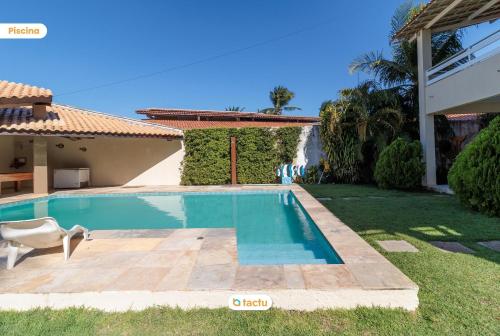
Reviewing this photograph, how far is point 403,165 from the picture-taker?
11.4 metres

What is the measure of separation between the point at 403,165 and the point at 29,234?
11.7 metres

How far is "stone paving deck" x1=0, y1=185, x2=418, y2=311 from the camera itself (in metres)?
3.07

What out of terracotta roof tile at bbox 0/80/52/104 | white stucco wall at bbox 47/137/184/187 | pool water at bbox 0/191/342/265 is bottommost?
pool water at bbox 0/191/342/265

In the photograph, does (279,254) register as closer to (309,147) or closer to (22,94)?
(309,147)

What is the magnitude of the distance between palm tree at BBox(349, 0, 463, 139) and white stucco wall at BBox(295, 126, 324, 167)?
12.1 feet

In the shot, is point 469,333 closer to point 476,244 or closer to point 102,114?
point 476,244

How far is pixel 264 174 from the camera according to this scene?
51.7ft

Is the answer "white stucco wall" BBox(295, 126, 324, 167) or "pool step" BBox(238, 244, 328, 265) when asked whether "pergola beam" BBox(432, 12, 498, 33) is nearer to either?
"white stucco wall" BBox(295, 126, 324, 167)

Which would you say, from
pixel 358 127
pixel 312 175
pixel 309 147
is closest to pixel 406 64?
pixel 358 127

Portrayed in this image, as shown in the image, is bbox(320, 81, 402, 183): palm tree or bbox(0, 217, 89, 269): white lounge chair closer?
bbox(0, 217, 89, 269): white lounge chair

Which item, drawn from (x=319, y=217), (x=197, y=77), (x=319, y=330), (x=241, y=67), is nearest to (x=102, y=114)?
(x=197, y=77)

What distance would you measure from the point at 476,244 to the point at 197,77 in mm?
24631

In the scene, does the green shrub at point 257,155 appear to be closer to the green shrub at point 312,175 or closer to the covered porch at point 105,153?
the green shrub at point 312,175

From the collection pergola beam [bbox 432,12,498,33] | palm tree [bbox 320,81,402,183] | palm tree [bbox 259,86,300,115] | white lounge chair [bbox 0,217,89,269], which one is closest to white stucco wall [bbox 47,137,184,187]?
palm tree [bbox 320,81,402,183]
